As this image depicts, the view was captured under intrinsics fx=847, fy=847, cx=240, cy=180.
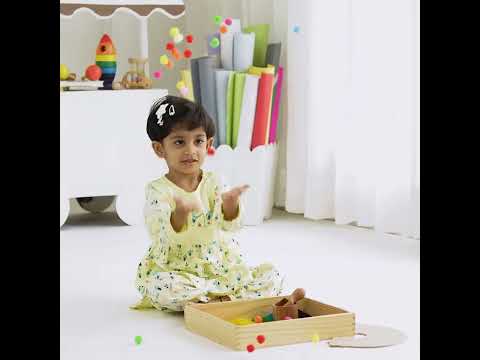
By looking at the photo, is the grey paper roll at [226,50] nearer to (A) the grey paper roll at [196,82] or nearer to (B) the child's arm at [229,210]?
(A) the grey paper roll at [196,82]

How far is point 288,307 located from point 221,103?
5.02ft

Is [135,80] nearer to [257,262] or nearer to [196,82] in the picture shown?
[196,82]

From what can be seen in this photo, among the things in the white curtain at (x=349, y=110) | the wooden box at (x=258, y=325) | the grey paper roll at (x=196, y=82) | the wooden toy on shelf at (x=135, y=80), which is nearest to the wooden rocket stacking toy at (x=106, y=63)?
the wooden toy on shelf at (x=135, y=80)

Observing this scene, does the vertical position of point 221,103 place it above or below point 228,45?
below

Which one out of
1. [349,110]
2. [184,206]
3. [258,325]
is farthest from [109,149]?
[258,325]

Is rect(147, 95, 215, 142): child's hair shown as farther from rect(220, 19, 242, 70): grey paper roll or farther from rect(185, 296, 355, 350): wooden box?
rect(220, 19, 242, 70): grey paper roll

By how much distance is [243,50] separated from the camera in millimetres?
3146

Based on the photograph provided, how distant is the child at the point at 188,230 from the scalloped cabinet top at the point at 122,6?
1231 millimetres

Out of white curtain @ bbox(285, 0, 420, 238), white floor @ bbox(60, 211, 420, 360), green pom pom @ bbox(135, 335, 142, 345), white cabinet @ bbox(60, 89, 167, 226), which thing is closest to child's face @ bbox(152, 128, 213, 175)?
white floor @ bbox(60, 211, 420, 360)
